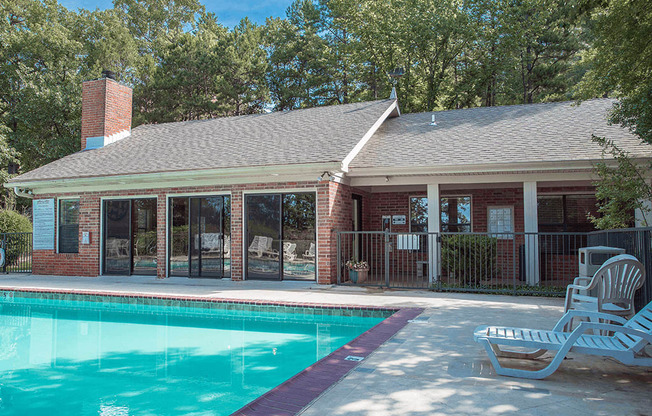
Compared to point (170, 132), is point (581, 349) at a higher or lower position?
lower

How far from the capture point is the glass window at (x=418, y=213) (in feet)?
41.4

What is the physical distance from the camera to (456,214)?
1245cm

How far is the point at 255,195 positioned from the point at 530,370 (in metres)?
7.57

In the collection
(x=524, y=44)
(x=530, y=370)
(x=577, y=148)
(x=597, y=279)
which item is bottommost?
(x=530, y=370)

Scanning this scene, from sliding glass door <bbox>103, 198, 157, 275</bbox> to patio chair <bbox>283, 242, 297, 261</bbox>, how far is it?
3.66m

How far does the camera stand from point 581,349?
11.2ft

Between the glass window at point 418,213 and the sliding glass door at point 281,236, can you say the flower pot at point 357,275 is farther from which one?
the glass window at point 418,213

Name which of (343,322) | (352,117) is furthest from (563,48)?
(343,322)

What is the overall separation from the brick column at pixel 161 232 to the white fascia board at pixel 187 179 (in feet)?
1.39

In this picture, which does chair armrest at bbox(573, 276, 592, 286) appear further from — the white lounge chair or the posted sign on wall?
the posted sign on wall

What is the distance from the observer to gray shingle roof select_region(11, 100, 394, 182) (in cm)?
1038

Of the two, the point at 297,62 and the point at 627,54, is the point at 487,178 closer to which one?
the point at 627,54

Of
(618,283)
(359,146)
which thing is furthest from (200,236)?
(618,283)

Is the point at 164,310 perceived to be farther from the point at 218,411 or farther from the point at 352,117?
the point at 352,117
